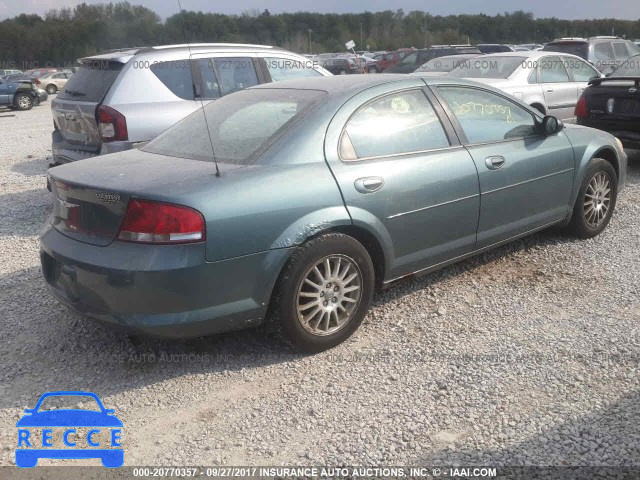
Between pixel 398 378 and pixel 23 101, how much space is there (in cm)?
2422

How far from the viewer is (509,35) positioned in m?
59.4

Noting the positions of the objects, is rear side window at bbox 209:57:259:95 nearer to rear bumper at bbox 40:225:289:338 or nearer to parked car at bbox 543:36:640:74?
rear bumper at bbox 40:225:289:338

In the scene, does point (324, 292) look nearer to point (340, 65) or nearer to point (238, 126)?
point (238, 126)

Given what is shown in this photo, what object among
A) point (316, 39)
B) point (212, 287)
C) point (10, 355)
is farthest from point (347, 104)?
point (316, 39)

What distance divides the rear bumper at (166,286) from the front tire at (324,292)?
115 mm

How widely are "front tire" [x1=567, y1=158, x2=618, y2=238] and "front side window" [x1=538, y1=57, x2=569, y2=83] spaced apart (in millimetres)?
4804

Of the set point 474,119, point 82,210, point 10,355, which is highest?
point 474,119

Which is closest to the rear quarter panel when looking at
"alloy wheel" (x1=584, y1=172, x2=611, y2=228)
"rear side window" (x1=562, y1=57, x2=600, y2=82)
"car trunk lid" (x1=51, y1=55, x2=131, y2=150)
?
"alloy wheel" (x1=584, y1=172, x2=611, y2=228)

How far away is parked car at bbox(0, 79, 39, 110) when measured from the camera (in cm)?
2356

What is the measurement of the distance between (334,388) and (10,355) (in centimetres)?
196

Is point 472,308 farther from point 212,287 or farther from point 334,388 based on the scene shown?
point 212,287

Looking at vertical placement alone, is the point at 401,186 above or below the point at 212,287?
above

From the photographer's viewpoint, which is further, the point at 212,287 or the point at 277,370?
the point at 277,370

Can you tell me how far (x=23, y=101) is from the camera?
2398 cm
